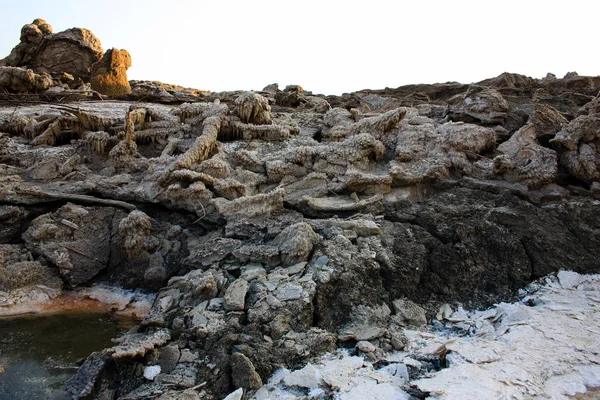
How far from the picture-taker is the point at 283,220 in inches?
258

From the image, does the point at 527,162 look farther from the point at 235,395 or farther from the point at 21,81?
the point at 21,81

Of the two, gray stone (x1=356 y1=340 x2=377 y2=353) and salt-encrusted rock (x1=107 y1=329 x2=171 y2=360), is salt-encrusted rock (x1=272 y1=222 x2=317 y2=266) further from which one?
salt-encrusted rock (x1=107 y1=329 x2=171 y2=360)

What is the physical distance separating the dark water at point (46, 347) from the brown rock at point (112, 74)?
1253 cm

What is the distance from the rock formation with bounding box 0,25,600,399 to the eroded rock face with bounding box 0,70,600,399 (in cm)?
3

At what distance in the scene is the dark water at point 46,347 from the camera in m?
4.35

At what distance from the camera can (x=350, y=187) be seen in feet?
23.1

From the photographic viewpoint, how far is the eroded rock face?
4.47 metres

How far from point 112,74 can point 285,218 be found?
13624 millimetres

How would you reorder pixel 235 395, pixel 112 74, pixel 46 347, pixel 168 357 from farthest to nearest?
pixel 112 74 < pixel 46 347 < pixel 168 357 < pixel 235 395

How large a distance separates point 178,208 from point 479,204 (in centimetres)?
523

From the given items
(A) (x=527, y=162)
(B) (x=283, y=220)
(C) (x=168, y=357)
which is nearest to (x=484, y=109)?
(A) (x=527, y=162)

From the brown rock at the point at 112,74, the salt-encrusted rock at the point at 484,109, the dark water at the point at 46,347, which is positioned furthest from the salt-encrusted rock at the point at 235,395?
the brown rock at the point at 112,74

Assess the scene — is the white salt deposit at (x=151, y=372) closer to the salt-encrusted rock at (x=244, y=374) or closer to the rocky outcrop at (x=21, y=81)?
the salt-encrusted rock at (x=244, y=374)

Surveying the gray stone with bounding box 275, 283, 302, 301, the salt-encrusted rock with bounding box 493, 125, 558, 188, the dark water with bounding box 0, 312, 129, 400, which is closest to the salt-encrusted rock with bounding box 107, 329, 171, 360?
the dark water with bounding box 0, 312, 129, 400
